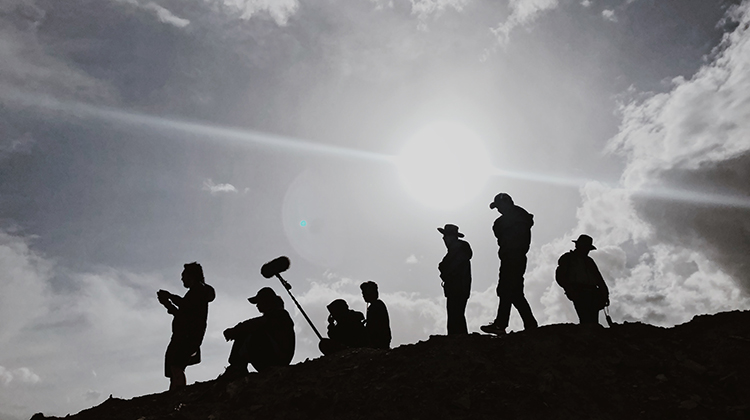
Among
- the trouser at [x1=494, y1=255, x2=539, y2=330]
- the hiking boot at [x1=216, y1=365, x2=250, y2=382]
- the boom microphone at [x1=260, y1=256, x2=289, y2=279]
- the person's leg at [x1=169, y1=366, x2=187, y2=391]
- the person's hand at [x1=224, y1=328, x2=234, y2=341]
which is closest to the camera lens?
the hiking boot at [x1=216, y1=365, x2=250, y2=382]

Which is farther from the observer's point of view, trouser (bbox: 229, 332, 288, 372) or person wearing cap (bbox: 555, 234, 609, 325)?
person wearing cap (bbox: 555, 234, 609, 325)

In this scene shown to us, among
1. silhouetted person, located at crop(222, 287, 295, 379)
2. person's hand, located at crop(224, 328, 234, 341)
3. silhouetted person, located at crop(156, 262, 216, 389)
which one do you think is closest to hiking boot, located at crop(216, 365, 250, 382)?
silhouetted person, located at crop(222, 287, 295, 379)

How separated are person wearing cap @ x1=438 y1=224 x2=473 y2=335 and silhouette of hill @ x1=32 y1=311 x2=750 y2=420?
1.57 meters

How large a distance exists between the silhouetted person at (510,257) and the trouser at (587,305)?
37.4 inches

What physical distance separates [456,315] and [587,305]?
2368 millimetres

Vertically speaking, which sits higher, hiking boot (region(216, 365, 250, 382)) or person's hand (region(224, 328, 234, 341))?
person's hand (region(224, 328, 234, 341))

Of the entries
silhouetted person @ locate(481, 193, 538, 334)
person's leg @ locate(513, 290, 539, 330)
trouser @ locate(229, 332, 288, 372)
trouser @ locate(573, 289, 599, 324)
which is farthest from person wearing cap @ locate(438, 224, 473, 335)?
trouser @ locate(229, 332, 288, 372)

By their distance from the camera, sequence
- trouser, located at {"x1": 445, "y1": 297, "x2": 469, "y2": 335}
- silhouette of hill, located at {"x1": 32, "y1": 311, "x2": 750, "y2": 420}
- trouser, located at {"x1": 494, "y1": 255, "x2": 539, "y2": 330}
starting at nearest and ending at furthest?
silhouette of hill, located at {"x1": 32, "y1": 311, "x2": 750, "y2": 420}, trouser, located at {"x1": 494, "y1": 255, "x2": 539, "y2": 330}, trouser, located at {"x1": 445, "y1": 297, "x2": 469, "y2": 335}

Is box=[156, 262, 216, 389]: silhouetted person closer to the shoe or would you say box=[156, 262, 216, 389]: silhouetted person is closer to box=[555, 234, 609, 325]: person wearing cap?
the shoe

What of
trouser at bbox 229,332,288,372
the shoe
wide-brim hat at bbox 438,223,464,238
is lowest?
trouser at bbox 229,332,288,372

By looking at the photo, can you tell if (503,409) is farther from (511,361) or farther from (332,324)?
(332,324)

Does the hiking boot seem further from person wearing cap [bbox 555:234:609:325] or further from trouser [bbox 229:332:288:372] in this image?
person wearing cap [bbox 555:234:609:325]

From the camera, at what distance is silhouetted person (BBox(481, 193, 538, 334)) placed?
303 inches

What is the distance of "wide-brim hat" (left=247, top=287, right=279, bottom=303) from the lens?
722cm
